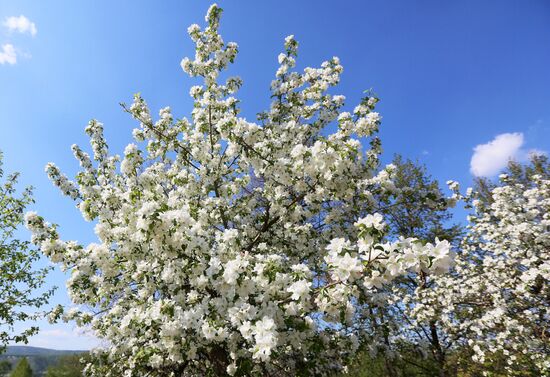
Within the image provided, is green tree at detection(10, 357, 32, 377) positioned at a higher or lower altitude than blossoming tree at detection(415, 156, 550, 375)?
lower

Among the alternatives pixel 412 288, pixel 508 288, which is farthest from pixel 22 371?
pixel 508 288

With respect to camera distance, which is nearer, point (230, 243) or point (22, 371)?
point (230, 243)

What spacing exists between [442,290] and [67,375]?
4872 centimetres

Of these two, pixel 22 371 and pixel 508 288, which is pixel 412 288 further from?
pixel 22 371

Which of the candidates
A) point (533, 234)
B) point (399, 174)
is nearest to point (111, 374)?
point (533, 234)

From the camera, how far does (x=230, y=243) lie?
19.5 feet

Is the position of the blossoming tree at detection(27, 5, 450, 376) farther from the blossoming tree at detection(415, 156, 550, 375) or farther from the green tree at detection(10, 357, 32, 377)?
the green tree at detection(10, 357, 32, 377)

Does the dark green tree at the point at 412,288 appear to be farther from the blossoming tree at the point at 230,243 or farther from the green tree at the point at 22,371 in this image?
the green tree at the point at 22,371

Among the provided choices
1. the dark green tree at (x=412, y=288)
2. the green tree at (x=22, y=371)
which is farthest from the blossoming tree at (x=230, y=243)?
the green tree at (x=22, y=371)

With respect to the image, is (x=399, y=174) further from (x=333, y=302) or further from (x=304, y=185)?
(x=333, y=302)

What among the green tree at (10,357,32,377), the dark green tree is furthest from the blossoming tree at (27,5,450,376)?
the green tree at (10,357,32,377)

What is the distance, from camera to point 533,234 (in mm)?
9148

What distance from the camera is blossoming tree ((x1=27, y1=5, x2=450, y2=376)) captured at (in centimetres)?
461

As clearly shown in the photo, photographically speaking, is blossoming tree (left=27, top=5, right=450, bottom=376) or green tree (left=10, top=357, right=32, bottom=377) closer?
blossoming tree (left=27, top=5, right=450, bottom=376)
